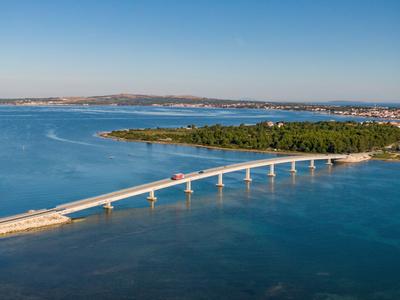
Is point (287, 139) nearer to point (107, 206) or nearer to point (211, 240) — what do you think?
point (107, 206)

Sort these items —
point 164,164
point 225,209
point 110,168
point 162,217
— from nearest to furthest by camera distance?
point 162,217
point 225,209
point 110,168
point 164,164

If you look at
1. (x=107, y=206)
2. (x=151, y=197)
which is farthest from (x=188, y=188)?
(x=107, y=206)

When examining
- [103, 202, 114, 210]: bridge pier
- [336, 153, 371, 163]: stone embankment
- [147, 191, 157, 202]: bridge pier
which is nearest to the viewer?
[103, 202, 114, 210]: bridge pier

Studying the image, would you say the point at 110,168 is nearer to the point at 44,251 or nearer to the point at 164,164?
the point at 164,164

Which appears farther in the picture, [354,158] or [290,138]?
[290,138]

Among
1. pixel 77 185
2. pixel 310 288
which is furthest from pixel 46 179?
pixel 310 288

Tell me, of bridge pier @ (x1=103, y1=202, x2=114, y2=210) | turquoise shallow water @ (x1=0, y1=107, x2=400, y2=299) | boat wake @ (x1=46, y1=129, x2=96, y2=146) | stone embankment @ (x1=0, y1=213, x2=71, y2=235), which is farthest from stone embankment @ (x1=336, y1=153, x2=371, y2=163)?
stone embankment @ (x1=0, y1=213, x2=71, y2=235)

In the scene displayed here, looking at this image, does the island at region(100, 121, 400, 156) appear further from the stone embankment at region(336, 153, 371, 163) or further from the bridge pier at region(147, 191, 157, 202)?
the bridge pier at region(147, 191, 157, 202)
